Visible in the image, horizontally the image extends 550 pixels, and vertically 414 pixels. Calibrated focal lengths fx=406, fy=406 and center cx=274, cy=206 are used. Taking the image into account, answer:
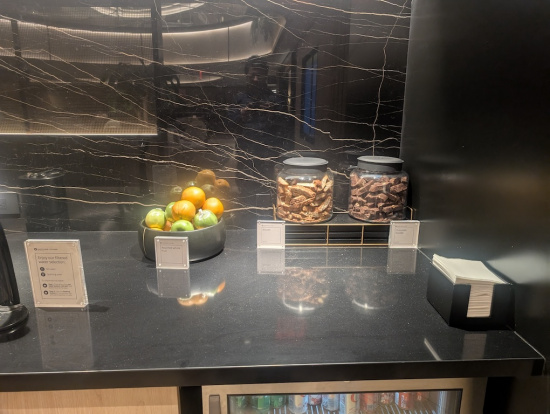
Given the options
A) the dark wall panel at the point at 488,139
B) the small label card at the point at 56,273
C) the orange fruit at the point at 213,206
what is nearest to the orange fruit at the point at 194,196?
the orange fruit at the point at 213,206

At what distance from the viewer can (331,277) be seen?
1.20 meters

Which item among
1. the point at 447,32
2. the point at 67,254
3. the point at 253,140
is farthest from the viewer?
the point at 253,140

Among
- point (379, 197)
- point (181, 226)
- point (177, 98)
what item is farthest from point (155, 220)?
point (379, 197)

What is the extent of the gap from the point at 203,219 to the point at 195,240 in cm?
7

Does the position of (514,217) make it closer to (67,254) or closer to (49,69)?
(67,254)

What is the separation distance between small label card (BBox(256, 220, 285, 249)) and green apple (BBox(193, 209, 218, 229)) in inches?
6.7

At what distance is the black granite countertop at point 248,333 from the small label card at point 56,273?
0.10 ft

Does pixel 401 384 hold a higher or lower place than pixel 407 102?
lower

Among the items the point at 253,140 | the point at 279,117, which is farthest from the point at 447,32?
the point at 253,140

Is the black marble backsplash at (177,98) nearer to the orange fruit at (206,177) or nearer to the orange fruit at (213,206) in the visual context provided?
the orange fruit at (206,177)

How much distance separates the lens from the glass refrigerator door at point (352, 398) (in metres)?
0.86

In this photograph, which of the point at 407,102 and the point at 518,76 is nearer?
the point at 518,76

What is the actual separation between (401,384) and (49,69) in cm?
144

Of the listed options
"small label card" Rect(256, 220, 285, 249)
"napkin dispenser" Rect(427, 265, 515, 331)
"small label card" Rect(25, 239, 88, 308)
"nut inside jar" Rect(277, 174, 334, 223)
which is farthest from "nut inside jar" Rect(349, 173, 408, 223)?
"small label card" Rect(25, 239, 88, 308)
